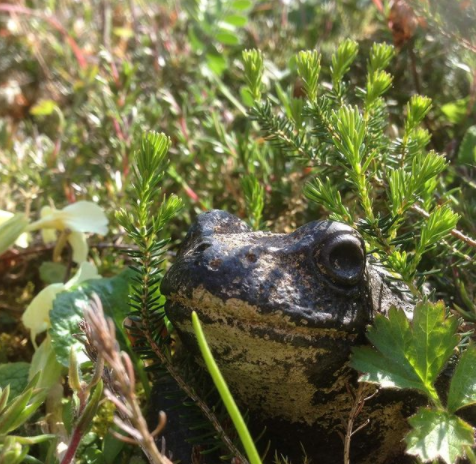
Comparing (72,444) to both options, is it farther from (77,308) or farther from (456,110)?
(456,110)

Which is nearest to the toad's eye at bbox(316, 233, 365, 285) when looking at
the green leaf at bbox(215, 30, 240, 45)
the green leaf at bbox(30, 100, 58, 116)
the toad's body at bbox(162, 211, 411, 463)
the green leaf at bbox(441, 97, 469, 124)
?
the toad's body at bbox(162, 211, 411, 463)

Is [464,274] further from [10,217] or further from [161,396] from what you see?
[10,217]

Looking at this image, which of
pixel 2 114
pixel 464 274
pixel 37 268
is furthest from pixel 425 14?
pixel 2 114

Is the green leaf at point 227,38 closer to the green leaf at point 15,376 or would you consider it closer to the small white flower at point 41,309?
the small white flower at point 41,309

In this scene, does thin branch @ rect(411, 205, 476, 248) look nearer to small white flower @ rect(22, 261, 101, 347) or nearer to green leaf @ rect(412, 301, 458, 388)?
green leaf @ rect(412, 301, 458, 388)

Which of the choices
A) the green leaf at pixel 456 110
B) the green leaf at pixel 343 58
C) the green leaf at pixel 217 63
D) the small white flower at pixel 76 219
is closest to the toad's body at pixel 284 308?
the green leaf at pixel 343 58

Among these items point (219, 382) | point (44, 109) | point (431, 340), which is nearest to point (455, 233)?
point (431, 340)
